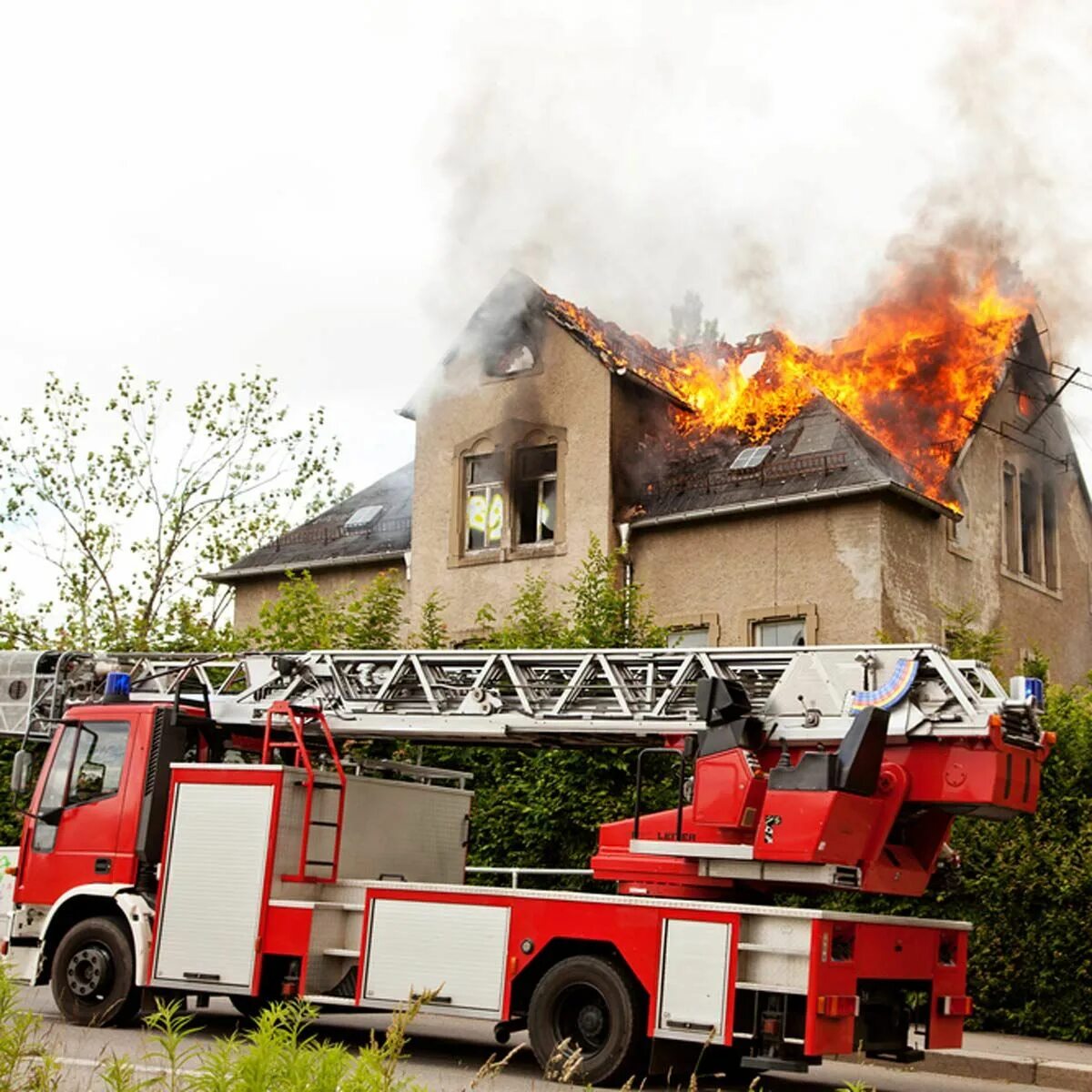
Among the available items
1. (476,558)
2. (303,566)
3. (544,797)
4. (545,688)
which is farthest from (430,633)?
(545,688)

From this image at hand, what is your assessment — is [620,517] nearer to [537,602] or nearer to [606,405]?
[606,405]

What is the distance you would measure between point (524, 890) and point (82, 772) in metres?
4.08

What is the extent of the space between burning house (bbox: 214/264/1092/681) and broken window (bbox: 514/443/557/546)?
3 cm

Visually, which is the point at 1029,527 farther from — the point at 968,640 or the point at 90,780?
the point at 90,780

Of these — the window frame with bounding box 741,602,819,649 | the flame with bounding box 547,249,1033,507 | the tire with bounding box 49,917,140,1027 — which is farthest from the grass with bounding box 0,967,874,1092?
the flame with bounding box 547,249,1033,507

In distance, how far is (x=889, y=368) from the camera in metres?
23.5

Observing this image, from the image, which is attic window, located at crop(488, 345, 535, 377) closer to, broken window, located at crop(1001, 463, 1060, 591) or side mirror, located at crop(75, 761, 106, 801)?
broken window, located at crop(1001, 463, 1060, 591)

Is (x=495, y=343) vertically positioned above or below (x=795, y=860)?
above

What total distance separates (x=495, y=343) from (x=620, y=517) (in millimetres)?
3870

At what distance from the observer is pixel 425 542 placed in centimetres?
2619

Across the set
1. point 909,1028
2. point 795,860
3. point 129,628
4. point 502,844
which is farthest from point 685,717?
point 129,628

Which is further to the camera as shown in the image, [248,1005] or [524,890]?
[248,1005]

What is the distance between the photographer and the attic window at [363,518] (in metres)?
28.9

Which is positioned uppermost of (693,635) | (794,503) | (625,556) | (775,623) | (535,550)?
(794,503)
